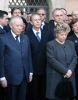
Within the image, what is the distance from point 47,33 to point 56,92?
3.91 ft

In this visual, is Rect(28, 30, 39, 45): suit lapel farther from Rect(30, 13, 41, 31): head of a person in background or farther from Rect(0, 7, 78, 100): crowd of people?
Rect(30, 13, 41, 31): head of a person in background

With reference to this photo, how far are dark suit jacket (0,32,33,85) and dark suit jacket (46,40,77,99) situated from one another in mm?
392

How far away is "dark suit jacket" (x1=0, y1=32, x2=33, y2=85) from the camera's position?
4.62 metres

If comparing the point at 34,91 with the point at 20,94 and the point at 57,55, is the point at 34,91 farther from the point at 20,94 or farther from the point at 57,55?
the point at 57,55

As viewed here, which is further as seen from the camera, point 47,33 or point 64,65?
point 47,33

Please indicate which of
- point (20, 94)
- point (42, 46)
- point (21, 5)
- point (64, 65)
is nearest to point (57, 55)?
point (64, 65)

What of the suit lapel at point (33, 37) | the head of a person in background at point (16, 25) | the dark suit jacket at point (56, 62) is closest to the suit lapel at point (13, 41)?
Result: the head of a person in background at point (16, 25)

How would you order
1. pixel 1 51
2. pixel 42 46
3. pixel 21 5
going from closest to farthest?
pixel 1 51, pixel 42 46, pixel 21 5

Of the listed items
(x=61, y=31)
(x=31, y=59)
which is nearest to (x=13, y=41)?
(x=31, y=59)

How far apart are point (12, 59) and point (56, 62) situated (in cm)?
70

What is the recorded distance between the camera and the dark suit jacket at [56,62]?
15.6 feet

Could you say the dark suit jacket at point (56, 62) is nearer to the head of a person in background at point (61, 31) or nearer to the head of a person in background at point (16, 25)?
the head of a person in background at point (61, 31)

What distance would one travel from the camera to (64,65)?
4.82 metres

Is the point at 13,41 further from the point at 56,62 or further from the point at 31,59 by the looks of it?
the point at 56,62
